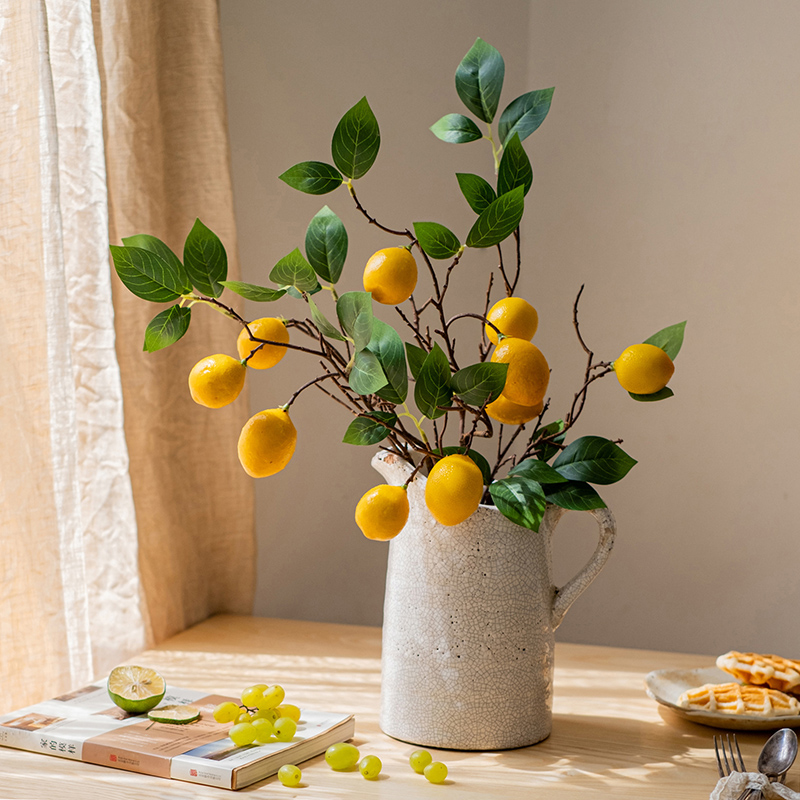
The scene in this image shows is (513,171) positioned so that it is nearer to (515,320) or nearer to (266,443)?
(515,320)

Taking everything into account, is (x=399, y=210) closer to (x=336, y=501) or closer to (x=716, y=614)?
(x=336, y=501)

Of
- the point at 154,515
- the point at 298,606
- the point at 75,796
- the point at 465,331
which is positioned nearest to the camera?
Answer: the point at 75,796

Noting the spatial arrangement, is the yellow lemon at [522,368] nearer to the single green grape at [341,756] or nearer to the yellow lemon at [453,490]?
the yellow lemon at [453,490]

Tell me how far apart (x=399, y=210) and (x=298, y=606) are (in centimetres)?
75

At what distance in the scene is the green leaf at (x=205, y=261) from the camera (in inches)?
26.5

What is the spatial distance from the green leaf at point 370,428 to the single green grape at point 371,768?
258mm

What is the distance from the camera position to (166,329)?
26.5 inches

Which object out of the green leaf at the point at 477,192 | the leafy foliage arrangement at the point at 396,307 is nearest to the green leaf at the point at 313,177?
the leafy foliage arrangement at the point at 396,307

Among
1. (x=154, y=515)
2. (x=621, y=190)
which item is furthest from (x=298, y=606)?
(x=621, y=190)

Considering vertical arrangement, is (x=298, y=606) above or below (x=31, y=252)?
below

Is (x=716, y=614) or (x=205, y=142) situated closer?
(x=205, y=142)

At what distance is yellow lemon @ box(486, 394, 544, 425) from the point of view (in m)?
0.74

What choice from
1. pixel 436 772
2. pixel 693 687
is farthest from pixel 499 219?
pixel 693 687

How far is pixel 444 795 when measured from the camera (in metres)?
0.68
